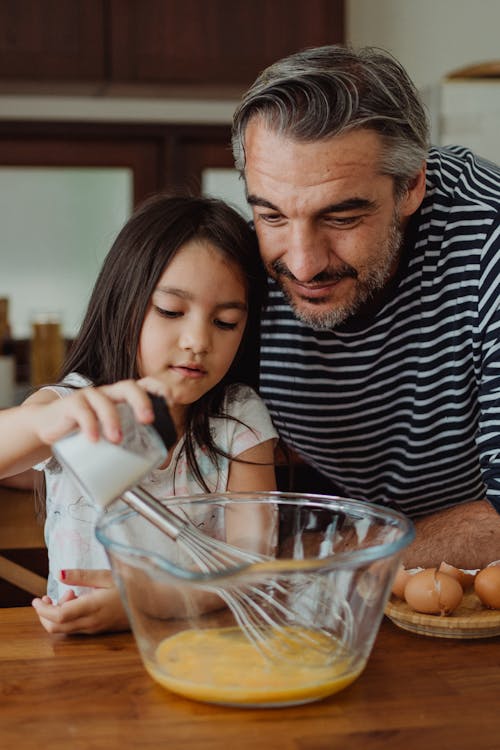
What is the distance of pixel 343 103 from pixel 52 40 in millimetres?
1666

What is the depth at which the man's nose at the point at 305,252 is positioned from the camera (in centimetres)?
130

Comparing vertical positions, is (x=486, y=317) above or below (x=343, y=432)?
above

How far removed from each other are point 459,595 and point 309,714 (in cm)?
25

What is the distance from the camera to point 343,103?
1.29 meters

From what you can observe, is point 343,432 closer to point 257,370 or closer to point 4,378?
point 257,370

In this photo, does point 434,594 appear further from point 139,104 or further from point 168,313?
point 139,104

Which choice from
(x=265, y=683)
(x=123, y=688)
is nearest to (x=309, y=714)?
(x=265, y=683)

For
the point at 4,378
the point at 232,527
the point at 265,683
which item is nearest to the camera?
the point at 265,683

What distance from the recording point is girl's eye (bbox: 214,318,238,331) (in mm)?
1269

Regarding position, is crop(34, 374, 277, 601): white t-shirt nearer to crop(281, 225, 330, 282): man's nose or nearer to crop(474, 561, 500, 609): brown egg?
crop(281, 225, 330, 282): man's nose

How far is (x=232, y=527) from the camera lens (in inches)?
37.1

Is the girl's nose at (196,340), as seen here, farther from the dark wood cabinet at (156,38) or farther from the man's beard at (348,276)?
the dark wood cabinet at (156,38)

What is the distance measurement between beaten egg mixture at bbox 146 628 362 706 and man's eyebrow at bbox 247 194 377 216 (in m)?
0.63

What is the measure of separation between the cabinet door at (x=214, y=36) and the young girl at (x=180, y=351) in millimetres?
1479
